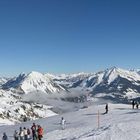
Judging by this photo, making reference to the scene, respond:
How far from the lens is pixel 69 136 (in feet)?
147

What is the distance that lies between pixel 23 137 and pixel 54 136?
14.2 feet

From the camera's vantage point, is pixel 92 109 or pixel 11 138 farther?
pixel 92 109

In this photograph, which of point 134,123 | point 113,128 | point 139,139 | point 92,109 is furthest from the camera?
point 92,109

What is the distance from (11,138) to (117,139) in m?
23.0

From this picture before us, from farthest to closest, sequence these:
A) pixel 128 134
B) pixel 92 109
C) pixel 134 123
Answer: pixel 92 109 < pixel 134 123 < pixel 128 134

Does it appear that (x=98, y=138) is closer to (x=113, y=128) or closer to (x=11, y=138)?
(x=113, y=128)

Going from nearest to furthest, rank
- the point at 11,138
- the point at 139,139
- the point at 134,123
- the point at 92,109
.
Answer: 1. the point at 139,139
2. the point at 134,123
3. the point at 11,138
4. the point at 92,109

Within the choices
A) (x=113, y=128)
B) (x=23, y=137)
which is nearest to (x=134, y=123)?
(x=113, y=128)

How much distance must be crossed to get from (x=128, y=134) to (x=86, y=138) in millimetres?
4866

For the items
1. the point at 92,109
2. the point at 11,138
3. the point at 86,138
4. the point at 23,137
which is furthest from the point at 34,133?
the point at 92,109

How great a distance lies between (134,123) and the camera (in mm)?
44312

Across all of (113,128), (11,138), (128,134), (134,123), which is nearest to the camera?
(128,134)

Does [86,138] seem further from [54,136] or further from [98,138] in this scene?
[54,136]

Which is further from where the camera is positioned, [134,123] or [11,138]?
[11,138]
